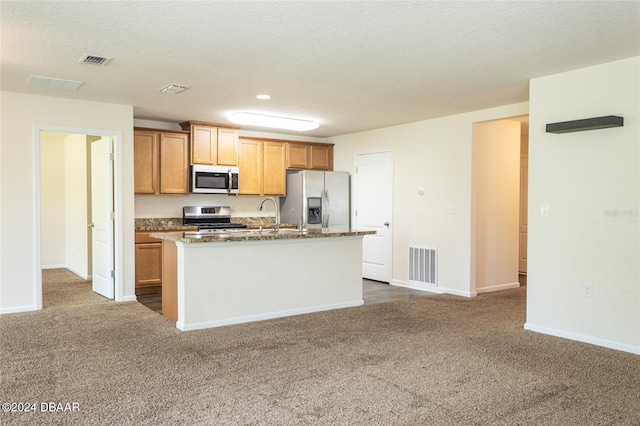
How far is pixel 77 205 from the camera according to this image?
8.22 m

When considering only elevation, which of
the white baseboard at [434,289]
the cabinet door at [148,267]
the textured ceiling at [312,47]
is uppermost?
the textured ceiling at [312,47]

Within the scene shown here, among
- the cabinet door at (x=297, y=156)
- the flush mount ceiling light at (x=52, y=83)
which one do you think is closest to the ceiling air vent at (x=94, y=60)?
the flush mount ceiling light at (x=52, y=83)

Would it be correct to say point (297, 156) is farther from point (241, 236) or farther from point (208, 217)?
point (241, 236)

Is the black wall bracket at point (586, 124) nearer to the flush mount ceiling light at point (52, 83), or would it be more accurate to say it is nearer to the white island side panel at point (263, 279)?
the white island side panel at point (263, 279)

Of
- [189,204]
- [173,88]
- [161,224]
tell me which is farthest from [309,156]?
[173,88]

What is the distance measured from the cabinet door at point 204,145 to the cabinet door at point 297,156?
4.36 ft

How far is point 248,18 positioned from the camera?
3.08 metres

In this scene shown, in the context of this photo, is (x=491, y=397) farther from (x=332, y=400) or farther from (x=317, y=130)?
(x=317, y=130)

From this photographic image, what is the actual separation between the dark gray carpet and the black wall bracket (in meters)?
1.84

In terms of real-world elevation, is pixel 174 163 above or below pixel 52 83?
below

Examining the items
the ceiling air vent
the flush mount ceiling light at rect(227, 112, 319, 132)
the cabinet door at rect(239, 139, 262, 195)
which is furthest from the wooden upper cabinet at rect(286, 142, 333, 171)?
the ceiling air vent

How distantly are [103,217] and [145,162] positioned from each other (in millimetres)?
938

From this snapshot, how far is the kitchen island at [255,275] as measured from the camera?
4.62m

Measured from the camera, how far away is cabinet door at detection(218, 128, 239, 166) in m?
7.19
